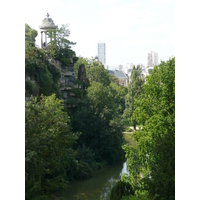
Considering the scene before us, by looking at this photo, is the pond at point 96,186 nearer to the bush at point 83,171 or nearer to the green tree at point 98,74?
the bush at point 83,171

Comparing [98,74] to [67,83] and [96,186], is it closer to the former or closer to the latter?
[67,83]

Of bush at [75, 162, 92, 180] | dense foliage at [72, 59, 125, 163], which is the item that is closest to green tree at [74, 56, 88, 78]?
dense foliage at [72, 59, 125, 163]

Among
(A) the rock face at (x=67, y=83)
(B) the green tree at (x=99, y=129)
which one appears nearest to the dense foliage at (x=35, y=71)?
(A) the rock face at (x=67, y=83)

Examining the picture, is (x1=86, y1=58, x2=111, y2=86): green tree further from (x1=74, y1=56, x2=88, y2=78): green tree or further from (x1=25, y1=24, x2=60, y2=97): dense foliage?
(x1=25, y1=24, x2=60, y2=97): dense foliage

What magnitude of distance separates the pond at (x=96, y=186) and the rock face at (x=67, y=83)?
17.7 feet

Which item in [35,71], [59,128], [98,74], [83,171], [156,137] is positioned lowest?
[83,171]

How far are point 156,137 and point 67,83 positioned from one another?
13997mm

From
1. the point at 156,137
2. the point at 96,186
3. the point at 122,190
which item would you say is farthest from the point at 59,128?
the point at 96,186

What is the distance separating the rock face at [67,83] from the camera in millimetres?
23955

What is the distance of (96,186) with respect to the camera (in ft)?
58.0
